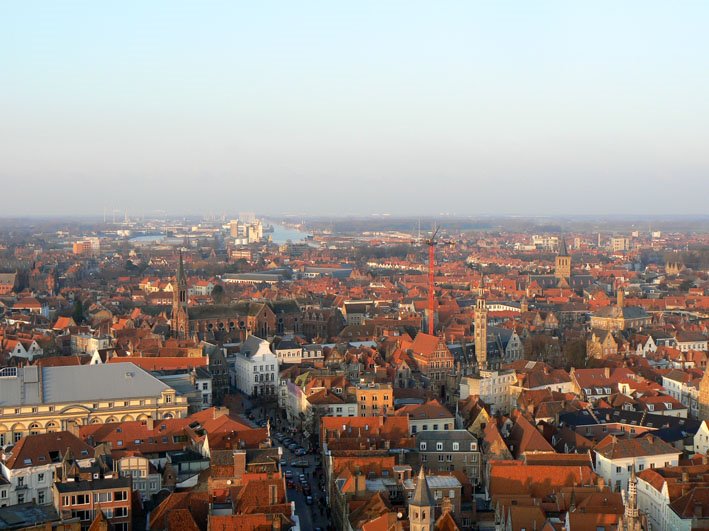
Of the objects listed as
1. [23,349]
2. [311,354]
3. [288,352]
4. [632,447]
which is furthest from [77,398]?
[23,349]

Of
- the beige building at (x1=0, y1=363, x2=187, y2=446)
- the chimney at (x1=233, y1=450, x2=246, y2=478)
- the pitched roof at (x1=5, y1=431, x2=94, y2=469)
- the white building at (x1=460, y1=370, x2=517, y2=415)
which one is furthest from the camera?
the white building at (x1=460, y1=370, x2=517, y2=415)

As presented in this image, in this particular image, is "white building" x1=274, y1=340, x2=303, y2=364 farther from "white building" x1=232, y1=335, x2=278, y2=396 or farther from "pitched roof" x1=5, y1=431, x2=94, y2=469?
"pitched roof" x1=5, y1=431, x2=94, y2=469

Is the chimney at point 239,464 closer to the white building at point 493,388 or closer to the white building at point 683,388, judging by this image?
the white building at point 493,388

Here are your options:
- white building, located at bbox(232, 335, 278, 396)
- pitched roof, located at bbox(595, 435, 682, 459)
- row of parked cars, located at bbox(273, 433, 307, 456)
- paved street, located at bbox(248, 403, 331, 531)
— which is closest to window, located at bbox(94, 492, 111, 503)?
paved street, located at bbox(248, 403, 331, 531)

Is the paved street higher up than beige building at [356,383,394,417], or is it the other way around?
beige building at [356,383,394,417]

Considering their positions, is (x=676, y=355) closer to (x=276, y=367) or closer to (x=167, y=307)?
(x=276, y=367)

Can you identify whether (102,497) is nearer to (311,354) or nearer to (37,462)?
(37,462)

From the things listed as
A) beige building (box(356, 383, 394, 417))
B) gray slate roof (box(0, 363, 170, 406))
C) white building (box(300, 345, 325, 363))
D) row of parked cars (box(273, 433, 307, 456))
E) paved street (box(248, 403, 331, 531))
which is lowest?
row of parked cars (box(273, 433, 307, 456))
